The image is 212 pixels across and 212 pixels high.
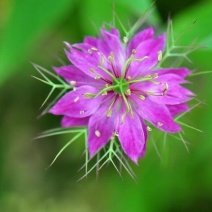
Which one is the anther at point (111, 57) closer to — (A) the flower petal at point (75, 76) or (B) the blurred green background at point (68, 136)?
(A) the flower petal at point (75, 76)

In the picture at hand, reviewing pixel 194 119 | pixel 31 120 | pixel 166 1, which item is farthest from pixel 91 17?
pixel 31 120

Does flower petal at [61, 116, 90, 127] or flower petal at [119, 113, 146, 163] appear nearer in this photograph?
flower petal at [119, 113, 146, 163]

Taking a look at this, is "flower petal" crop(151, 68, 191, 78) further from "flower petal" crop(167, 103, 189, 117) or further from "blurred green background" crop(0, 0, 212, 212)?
"blurred green background" crop(0, 0, 212, 212)

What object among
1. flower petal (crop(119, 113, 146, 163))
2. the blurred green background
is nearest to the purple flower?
flower petal (crop(119, 113, 146, 163))

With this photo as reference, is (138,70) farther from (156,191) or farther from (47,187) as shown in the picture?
(47,187)

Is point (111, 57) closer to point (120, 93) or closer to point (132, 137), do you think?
point (120, 93)

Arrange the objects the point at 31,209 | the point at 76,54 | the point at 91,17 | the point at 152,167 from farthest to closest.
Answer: the point at 31,209 < the point at 152,167 < the point at 91,17 < the point at 76,54
